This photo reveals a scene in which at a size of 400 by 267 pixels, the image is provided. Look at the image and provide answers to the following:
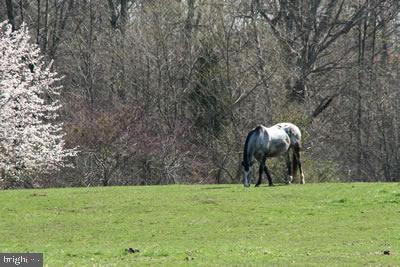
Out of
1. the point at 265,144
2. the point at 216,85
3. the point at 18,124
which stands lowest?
the point at 265,144

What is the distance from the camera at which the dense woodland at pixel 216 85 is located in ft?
160

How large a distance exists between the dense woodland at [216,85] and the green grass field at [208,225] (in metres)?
14.0

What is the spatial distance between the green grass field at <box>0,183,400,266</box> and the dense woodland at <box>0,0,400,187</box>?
14.0 meters

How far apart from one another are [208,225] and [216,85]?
2628cm

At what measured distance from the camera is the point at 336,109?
5647cm

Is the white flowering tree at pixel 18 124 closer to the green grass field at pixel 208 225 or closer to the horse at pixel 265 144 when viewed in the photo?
the green grass field at pixel 208 225

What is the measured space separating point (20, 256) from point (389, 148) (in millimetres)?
42703

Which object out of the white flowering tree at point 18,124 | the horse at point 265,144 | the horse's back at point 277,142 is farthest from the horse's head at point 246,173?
the white flowering tree at point 18,124

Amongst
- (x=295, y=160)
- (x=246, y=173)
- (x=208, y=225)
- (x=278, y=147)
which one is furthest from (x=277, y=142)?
(x=208, y=225)

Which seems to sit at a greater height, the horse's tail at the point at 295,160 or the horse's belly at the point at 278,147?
the horse's belly at the point at 278,147

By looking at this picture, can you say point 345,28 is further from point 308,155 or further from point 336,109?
point 308,155

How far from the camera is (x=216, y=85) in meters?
50.0

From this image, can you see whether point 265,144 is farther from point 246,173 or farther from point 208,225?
point 208,225

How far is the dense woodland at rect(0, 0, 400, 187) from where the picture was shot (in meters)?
48.7
